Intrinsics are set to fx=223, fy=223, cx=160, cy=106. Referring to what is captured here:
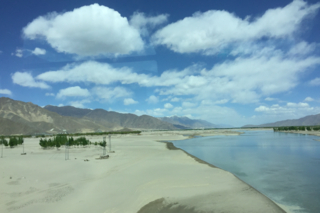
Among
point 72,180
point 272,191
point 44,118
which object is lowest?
point 272,191

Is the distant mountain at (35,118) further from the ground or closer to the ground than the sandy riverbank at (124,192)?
further from the ground

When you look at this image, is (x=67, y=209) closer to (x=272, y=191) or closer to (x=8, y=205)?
(x=8, y=205)

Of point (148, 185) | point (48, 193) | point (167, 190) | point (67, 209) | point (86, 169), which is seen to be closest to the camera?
point (67, 209)

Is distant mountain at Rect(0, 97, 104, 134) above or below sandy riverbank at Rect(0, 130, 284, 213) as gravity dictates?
above

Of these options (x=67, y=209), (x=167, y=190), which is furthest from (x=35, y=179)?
(x=167, y=190)

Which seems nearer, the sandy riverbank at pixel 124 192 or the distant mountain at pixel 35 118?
the sandy riverbank at pixel 124 192

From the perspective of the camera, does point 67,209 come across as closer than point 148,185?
Yes

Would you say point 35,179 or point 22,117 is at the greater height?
point 22,117

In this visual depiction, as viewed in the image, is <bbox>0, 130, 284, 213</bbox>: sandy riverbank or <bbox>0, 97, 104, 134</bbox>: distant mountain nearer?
<bbox>0, 130, 284, 213</bbox>: sandy riverbank

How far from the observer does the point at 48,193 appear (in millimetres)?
8992

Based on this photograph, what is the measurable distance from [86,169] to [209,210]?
30.7 ft

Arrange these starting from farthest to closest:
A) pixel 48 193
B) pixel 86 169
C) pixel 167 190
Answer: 1. pixel 86 169
2. pixel 167 190
3. pixel 48 193

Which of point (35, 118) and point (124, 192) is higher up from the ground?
point (35, 118)

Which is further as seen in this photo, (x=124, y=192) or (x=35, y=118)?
(x=35, y=118)
